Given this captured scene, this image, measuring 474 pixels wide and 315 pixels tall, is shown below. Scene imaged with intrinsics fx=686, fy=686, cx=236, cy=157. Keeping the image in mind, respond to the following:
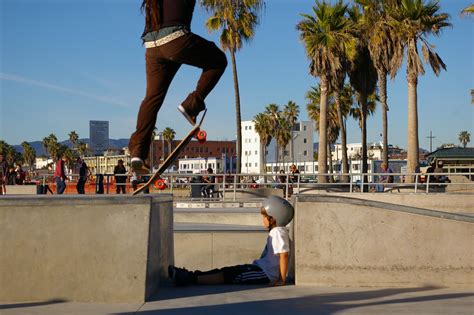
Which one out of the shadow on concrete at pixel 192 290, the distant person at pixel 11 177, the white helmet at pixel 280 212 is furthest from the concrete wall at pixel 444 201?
the distant person at pixel 11 177

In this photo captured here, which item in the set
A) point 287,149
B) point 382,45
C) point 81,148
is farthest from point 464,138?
point 382,45

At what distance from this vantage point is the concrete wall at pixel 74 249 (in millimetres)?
6305

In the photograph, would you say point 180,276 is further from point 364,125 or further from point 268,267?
point 364,125

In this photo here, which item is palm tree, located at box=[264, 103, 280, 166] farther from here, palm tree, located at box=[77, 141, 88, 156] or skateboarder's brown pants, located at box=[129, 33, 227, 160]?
skateboarder's brown pants, located at box=[129, 33, 227, 160]

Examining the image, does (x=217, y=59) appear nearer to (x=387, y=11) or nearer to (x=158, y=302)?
(x=158, y=302)

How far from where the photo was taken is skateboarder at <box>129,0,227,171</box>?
6.98m

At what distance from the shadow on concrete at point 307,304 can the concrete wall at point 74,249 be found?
0.49m

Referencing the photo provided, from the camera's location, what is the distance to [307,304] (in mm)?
6246

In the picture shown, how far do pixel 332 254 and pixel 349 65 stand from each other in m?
36.3

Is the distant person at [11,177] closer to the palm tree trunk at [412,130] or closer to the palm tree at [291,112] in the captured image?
the palm tree trunk at [412,130]

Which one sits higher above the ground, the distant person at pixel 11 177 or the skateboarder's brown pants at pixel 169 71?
the skateboarder's brown pants at pixel 169 71

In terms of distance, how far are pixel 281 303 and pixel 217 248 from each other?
8.40ft

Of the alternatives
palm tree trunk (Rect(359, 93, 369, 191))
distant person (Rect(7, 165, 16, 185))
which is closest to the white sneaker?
distant person (Rect(7, 165, 16, 185))

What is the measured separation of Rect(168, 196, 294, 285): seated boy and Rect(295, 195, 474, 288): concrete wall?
0.19 m
